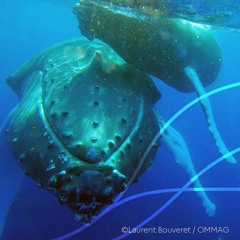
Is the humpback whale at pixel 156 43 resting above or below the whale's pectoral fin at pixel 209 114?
above

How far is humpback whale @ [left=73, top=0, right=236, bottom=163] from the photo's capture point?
687 centimetres

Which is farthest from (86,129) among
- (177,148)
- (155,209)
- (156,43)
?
(155,209)

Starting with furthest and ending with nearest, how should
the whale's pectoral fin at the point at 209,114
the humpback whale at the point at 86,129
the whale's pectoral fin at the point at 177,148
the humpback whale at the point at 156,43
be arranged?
the whale's pectoral fin at the point at 177,148, the whale's pectoral fin at the point at 209,114, the humpback whale at the point at 156,43, the humpback whale at the point at 86,129

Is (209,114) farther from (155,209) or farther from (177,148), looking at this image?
(155,209)

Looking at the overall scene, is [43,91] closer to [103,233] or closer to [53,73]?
[53,73]

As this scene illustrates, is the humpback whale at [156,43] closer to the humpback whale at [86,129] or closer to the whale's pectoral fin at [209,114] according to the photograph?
the whale's pectoral fin at [209,114]

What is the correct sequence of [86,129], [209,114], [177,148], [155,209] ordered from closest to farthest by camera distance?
[86,129] < [209,114] < [177,148] < [155,209]

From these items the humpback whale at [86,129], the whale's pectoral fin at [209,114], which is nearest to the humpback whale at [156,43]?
the whale's pectoral fin at [209,114]

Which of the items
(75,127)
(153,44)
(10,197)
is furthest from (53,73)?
(10,197)

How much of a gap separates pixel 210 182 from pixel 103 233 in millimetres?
12459

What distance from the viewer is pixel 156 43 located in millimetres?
7277

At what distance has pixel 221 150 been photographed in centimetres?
724

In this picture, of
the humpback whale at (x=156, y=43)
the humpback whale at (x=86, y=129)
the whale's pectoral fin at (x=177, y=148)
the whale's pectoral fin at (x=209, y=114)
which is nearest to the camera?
the humpback whale at (x=86, y=129)

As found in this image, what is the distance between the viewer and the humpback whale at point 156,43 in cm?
687
